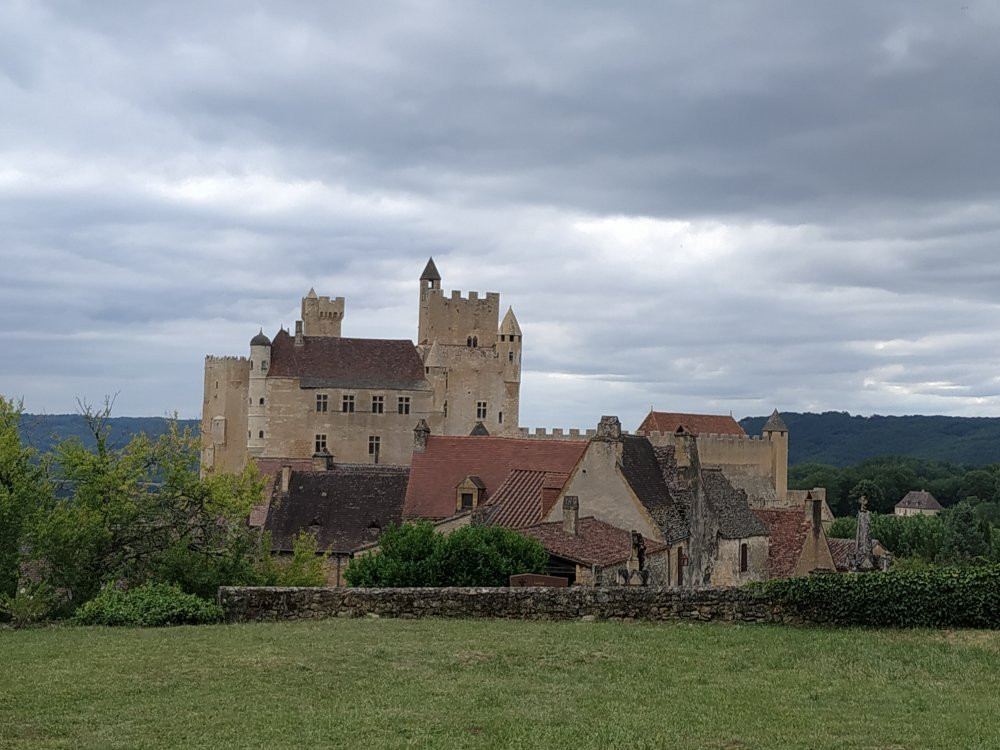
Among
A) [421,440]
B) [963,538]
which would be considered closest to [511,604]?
[421,440]

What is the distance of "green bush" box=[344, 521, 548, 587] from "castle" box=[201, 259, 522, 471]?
191ft

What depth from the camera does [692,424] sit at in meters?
102

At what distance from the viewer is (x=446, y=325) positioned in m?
93.4

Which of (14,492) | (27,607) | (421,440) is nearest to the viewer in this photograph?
(27,607)

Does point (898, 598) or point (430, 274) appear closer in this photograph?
point (898, 598)

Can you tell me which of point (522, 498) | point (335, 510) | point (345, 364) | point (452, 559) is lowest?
point (452, 559)

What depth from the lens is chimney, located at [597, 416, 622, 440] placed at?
35.6 m

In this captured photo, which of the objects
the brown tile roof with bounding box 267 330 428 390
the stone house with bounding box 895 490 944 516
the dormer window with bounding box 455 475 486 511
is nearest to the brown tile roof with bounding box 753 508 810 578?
the dormer window with bounding box 455 475 486 511

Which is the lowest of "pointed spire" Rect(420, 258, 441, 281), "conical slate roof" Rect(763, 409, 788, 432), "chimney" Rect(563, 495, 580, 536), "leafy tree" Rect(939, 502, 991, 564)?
"leafy tree" Rect(939, 502, 991, 564)

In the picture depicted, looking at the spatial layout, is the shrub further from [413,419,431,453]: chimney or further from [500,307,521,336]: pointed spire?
[500,307,521,336]: pointed spire

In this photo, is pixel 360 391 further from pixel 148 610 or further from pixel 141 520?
pixel 148 610

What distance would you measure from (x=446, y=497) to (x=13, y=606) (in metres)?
26.5

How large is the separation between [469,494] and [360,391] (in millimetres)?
42876

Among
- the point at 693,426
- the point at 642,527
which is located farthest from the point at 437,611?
the point at 693,426
